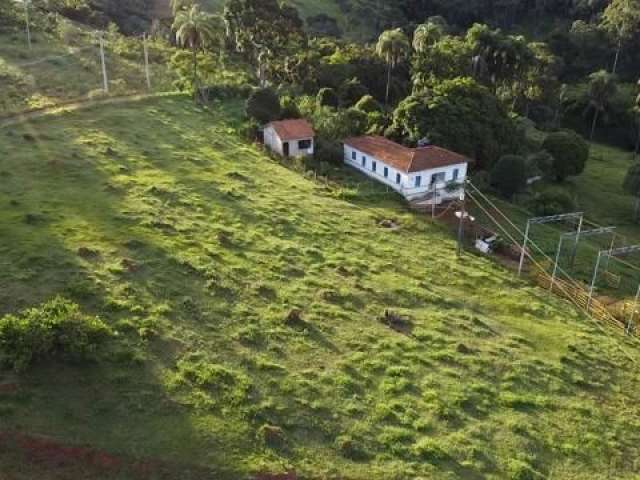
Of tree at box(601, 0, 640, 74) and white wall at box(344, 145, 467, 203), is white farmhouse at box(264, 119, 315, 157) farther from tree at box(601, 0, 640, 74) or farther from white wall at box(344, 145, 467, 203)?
tree at box(601, 0, 640, 74)

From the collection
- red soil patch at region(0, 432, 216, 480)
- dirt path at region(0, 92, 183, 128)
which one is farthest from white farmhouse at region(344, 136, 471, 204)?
red soil patch at region(0, 432, 216, 480)

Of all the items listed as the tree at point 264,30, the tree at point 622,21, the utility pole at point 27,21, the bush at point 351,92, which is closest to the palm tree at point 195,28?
the tree at point 264,30

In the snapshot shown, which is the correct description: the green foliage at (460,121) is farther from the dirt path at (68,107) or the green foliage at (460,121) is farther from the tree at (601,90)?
the tree at (601,90)

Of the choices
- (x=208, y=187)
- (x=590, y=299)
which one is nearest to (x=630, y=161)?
(x=590, y=299)

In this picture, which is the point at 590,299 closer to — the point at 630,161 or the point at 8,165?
the point at 8,165

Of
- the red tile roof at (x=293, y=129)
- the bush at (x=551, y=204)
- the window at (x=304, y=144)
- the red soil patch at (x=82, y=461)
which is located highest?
the red tile roof at (x=293, y=129)

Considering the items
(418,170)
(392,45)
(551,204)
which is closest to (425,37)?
(392,45)

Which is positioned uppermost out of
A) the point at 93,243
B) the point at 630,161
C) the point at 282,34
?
the point at 282,34

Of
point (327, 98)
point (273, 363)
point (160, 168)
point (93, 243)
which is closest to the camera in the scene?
point (273, 363)
